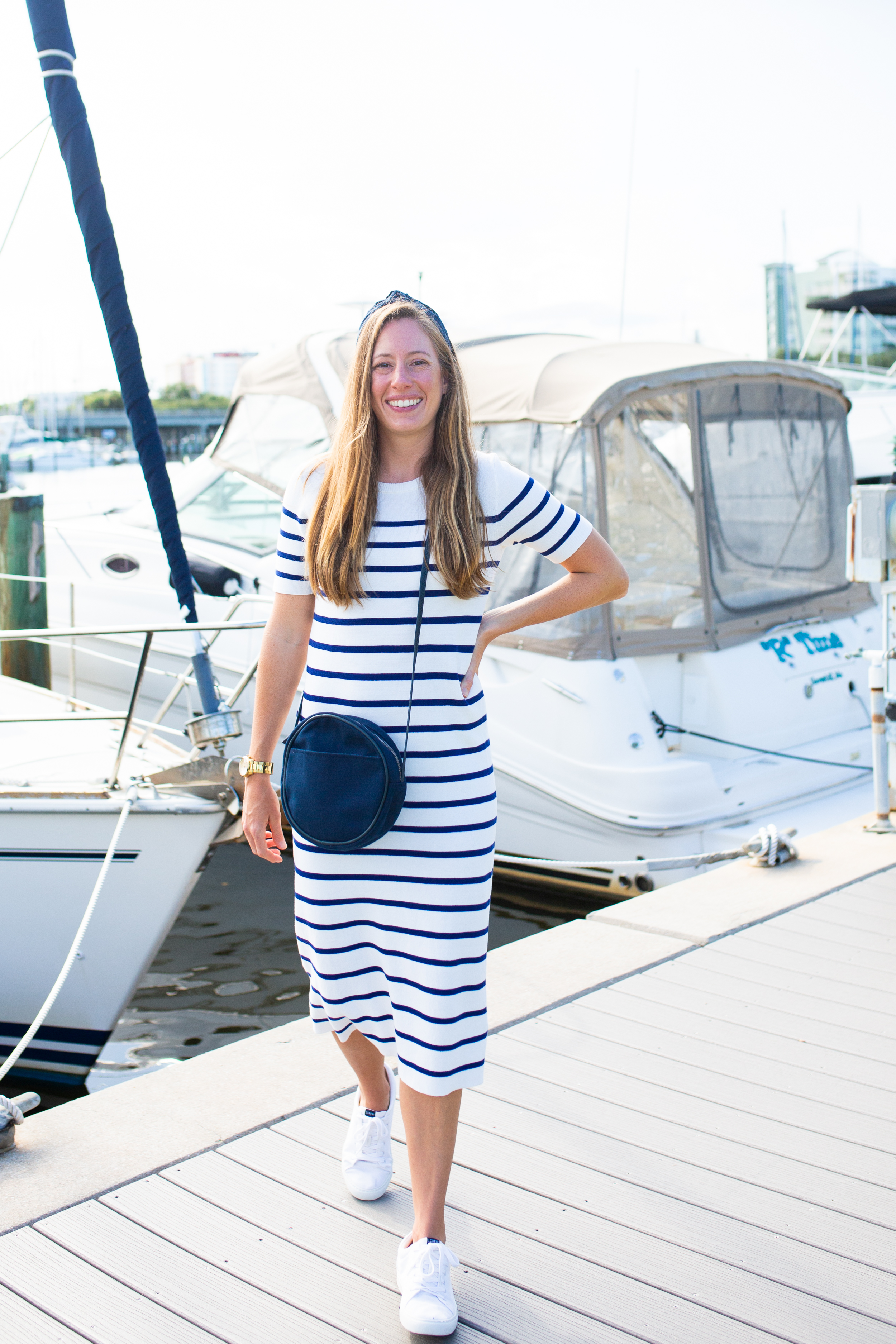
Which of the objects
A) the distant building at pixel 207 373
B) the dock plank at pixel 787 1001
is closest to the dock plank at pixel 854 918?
the dock plank at pixel 787 1001

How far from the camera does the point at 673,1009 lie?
3236mm

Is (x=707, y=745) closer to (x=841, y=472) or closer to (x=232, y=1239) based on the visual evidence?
(x=841, y=472)

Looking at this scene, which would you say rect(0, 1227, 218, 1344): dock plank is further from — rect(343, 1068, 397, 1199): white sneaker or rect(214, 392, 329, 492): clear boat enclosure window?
rect(214, 392, 329, 492): clear boat enclosure window

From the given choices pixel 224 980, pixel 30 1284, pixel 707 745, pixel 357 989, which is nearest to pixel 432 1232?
pixel 357 989

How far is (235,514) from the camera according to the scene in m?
7.75

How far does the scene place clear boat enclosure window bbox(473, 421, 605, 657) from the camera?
6086 mm

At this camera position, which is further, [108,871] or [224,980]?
[224,980]

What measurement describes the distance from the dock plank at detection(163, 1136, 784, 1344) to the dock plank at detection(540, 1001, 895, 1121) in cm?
79

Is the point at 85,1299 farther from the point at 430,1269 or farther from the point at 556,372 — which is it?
the point at 556,372

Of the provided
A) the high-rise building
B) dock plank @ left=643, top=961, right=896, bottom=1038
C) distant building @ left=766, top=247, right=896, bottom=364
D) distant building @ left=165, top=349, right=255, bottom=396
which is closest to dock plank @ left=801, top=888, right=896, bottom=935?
dock plank @ left=643, top=961, right=896, bottom=1038

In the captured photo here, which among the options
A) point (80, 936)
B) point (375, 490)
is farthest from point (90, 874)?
point (375, 490)

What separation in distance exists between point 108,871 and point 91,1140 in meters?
1.66

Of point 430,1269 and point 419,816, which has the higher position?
point 419,816

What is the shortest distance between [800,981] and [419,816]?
195cm
